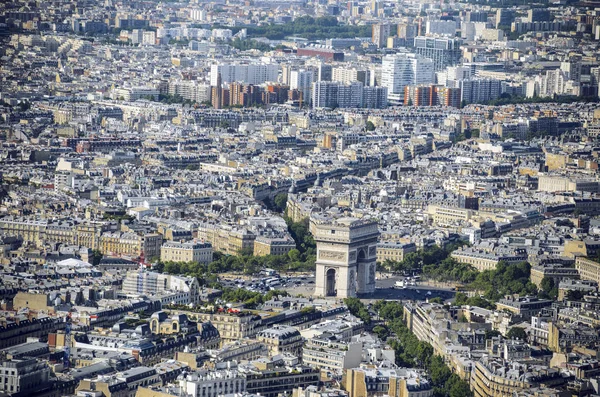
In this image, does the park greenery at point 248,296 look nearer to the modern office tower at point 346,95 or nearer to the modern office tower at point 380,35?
the modern office tower at point 346,95

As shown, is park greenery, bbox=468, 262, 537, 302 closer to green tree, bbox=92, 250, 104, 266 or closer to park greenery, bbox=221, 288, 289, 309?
park greenery, bbox=221, 288, 289, 309

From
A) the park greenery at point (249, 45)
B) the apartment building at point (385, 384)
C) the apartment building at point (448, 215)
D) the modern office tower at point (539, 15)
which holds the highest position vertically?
the apartment building at point (385, 384)

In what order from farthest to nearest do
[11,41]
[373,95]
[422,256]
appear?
[11,41], [373,95], [422,256]

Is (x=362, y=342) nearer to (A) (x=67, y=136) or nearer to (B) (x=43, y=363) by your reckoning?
(B) (x=43, y=363)

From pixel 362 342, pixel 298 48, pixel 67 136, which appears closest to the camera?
pixel 362 342

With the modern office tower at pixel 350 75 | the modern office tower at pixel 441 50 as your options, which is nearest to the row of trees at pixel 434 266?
the modern office tower at pixel 350 75

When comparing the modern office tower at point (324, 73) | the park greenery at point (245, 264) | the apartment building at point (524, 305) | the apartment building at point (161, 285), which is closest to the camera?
the apartment building at point (161, 285)

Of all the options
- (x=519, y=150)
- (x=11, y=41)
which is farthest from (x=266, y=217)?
(x=11, y=41)
